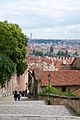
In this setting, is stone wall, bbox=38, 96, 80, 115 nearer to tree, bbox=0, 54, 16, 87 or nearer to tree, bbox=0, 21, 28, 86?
tree, bbox=0, 54, 16, 87

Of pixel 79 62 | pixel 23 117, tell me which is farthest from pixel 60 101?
pixel 79 62

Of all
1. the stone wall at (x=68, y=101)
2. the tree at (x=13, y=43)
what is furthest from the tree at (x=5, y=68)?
the stone wall at (x=68, y=101)

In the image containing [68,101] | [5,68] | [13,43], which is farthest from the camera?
[13,43]

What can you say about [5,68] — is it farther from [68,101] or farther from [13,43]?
[68,101]

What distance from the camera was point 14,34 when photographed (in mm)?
66188

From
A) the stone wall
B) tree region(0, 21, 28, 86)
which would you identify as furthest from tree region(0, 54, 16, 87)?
the stone wall

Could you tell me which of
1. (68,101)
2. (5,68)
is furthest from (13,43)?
(68,101)

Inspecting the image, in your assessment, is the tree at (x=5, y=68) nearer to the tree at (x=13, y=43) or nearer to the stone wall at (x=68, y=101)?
the tree at (x=13, y=43)

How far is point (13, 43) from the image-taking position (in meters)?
57.9

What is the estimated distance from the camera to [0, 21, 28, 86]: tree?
2188 inches

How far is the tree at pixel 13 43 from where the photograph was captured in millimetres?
55572

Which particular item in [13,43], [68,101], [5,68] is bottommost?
[68,101]

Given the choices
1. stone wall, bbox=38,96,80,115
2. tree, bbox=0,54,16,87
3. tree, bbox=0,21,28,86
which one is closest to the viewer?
stone wall, bbox=38,96,80,115

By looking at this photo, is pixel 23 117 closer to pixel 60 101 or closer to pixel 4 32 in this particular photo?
pixel 60 101
